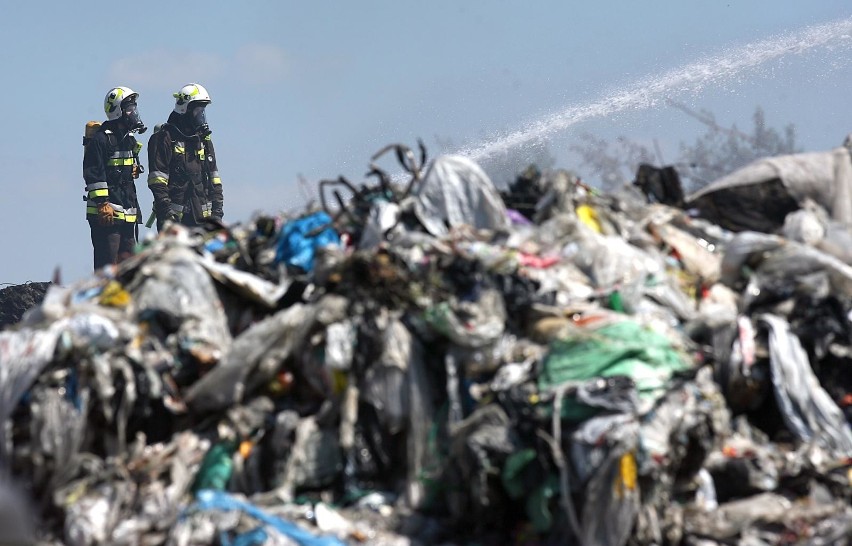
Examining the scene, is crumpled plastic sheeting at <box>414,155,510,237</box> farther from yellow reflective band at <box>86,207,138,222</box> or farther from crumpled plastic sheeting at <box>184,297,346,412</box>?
yellow reflective band at <box>86,207,138,222</box>

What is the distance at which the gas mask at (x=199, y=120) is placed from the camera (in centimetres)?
1302

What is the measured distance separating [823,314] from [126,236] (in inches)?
371

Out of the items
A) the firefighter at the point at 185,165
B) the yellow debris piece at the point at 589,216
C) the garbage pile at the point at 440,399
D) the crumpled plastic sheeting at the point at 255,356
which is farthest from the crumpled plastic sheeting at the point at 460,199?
the firefighter at the point at 185,165

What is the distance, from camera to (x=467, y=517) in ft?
13.1

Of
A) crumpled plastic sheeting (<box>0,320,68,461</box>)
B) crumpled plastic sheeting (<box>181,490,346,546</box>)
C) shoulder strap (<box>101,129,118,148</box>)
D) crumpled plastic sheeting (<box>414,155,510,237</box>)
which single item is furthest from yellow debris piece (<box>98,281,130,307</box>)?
shoulder strap (<box>101,129,118,148</box>)

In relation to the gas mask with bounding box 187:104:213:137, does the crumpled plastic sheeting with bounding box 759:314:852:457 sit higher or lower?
lower

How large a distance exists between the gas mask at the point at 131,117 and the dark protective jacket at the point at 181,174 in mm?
200

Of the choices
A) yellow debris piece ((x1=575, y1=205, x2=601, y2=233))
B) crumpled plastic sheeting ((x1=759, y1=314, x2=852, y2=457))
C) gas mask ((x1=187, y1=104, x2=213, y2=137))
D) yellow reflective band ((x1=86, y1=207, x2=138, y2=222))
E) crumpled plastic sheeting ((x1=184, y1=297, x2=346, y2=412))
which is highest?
gas mask ((x1=187, y1=104, x2=213, y2=137))

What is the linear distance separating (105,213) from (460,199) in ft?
26.5

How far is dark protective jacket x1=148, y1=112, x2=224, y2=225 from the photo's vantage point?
1265cm

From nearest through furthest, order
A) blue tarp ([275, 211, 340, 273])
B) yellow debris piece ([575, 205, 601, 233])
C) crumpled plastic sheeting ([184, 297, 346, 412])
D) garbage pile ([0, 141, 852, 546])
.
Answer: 1. garbage pile ([0, 141, 852, 546])
2. crumpled plastic sheeting ([184, 297, 346, 412])
3. blue tarp ([275, 211, 340, 273])
4. yellow debris piece ([575, 205, 601, 233])

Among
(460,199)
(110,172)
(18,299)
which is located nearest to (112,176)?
(110,172)

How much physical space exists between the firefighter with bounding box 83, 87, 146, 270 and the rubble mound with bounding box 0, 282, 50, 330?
2.16 feet

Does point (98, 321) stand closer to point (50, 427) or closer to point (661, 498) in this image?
point (50, 427)
